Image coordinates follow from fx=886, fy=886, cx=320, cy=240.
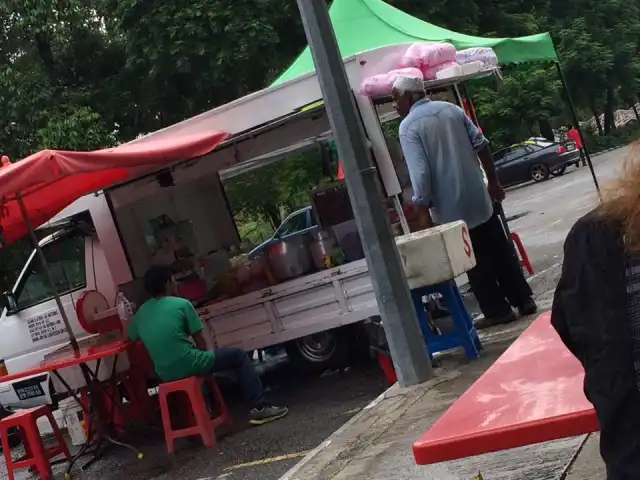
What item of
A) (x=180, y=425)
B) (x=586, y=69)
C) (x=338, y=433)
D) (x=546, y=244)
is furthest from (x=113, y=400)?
(x=586, y=69)

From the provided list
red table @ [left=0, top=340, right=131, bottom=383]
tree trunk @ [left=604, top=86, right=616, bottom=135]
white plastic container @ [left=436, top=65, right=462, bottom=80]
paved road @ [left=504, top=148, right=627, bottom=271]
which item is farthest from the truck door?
tree trunk @ [left=604, top=86, right=616, bottom=135]

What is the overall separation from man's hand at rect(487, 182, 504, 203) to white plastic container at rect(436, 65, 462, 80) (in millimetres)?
1542

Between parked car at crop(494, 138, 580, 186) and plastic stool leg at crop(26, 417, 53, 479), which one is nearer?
plastic stool leg at crop(26, 417, 53, 479)

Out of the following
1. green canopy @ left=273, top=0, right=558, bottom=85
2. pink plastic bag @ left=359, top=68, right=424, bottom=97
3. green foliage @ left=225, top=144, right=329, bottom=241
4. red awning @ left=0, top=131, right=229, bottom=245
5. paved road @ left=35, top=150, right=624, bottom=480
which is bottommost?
paved road @ left=35, top=150, right=624, bottom=480

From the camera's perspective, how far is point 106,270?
9.08 metres

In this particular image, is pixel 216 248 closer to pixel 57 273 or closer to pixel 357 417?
pixel 57 273

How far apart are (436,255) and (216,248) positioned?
487cm

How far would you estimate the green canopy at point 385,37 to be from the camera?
9406 mm

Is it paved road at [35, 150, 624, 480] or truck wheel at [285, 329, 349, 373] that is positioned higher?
truck wheel at [285, 329, 349, 373]

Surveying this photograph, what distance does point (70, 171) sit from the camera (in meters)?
6.54

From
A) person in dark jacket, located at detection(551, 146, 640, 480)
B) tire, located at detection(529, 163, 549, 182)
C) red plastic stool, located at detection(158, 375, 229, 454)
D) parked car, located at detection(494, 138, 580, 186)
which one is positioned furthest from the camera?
tire, located at detection(529, 163, 549, 182)

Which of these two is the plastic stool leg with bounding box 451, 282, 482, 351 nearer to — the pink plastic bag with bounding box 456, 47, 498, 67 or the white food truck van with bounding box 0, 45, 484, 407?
the white food truck van with bounding box 0, 45, 484, 407

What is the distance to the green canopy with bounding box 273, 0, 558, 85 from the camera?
9.41 m

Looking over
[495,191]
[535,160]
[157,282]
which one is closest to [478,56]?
[495,191]
